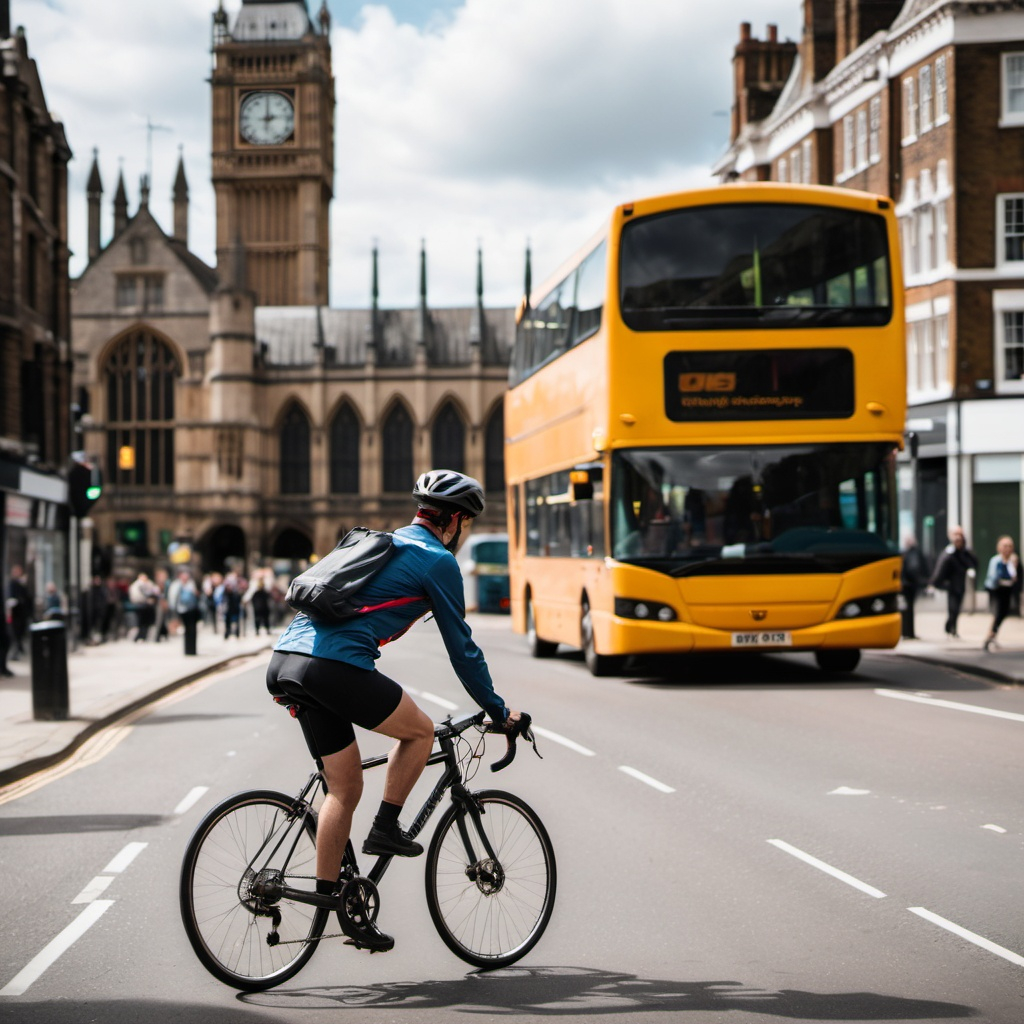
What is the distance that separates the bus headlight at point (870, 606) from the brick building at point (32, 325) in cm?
1874

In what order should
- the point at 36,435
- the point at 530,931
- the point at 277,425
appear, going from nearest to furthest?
the point at 530,931
the point at 36,435
the point at 277,425

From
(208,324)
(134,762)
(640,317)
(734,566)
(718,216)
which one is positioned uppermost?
(208,324)

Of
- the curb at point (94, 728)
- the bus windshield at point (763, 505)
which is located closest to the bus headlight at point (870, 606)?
the bus windshield at point (763, 505)

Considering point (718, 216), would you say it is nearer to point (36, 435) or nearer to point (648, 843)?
point (648, 843)

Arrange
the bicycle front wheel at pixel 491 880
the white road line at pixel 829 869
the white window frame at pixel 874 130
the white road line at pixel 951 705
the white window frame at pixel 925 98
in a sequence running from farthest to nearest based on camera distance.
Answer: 1. the white window frame at pixel 874 130
2. the white window frame at pixel 925 98
3. the white road line at pixel 951 705
4. the white road line at pixel 829 869
5. the bicycle front wheel at pixel 491 880

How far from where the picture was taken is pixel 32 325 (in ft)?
115

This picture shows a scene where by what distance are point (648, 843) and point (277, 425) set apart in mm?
79771

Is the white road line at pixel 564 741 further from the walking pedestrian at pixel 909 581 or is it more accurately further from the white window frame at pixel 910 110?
the white window frame at pixel 910 110

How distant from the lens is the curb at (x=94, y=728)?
10891 mm

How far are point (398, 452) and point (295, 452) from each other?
17.7ft

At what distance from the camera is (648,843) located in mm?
8008

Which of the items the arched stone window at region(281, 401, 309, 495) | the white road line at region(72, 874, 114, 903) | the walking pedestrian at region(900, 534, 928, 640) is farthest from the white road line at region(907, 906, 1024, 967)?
the arched stone window at region(281, 401, 309, 495)

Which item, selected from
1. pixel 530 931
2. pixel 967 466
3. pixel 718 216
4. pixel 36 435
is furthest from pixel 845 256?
pixel 36 435

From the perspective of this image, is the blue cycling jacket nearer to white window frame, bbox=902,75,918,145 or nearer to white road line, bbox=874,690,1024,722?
white road line, bbox=874,690,1024,722
